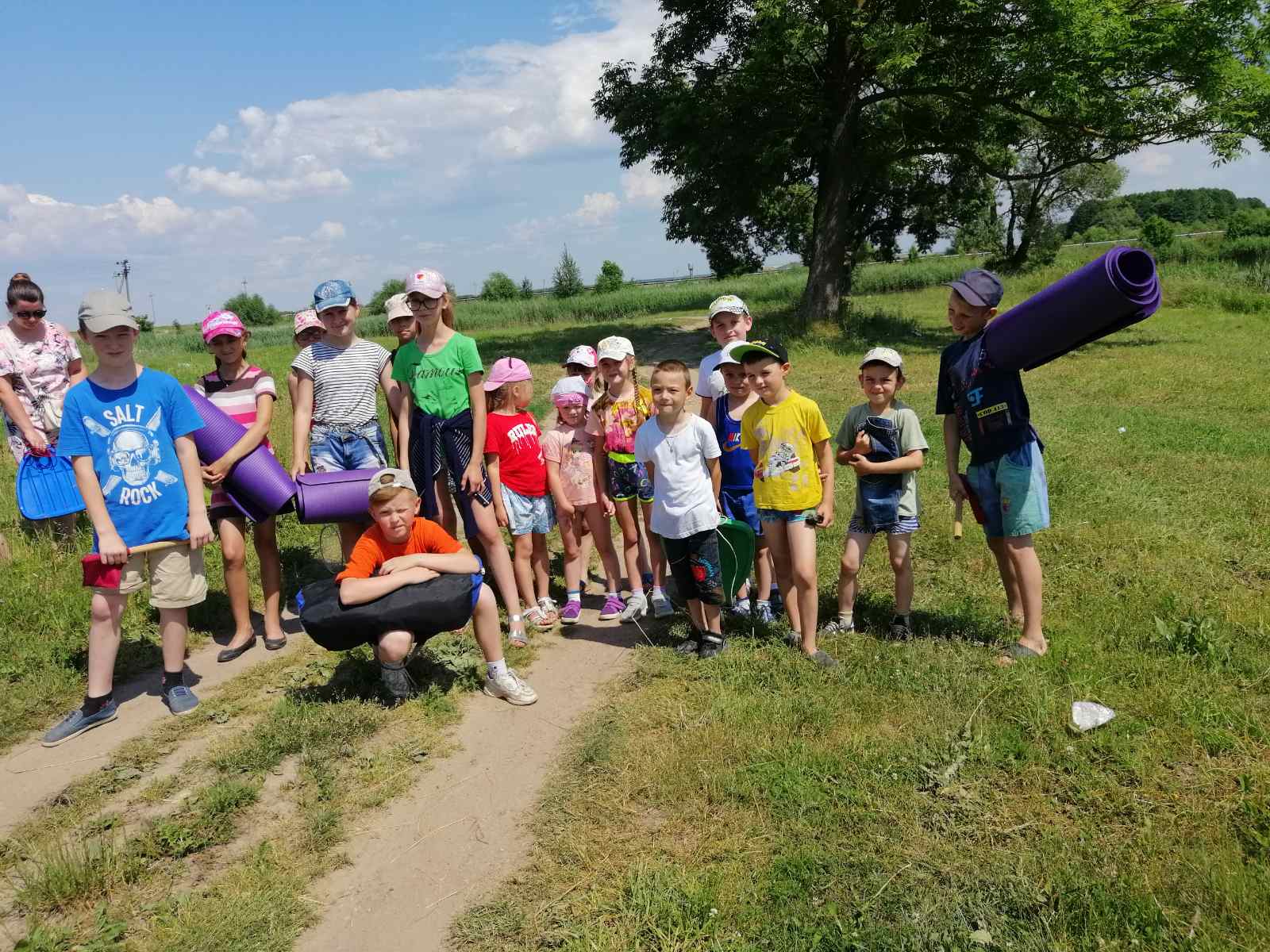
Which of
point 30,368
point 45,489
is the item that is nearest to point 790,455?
point 45,489

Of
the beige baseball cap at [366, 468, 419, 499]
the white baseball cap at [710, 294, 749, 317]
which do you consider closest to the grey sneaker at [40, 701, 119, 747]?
the beige baseball cap at [366, 468, 419, 499]

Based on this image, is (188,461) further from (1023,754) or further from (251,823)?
(1023,754)

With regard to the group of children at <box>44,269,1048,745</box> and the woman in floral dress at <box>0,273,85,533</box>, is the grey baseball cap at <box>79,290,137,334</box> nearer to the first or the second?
the group of children at <box>44,269,1048,745</box>

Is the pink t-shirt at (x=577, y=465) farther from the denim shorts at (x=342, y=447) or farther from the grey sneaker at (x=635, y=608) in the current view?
the denim shorts at (x=342, y=447)

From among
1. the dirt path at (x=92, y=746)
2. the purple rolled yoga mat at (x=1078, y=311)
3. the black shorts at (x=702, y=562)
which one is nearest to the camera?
the purple rolled yoga mat at (x=1078, y=311)

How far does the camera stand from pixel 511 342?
23000 mm

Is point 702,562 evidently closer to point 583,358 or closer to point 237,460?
point 583,358

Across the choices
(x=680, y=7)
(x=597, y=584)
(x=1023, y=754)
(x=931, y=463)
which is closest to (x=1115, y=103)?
(x=680, y=7)

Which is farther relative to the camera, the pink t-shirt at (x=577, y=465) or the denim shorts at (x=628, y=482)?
the pink t-shirt at (x=577, y=465)

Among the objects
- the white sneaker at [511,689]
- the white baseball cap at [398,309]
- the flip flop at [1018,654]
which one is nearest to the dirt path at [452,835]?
the white sneaker at [511,689]

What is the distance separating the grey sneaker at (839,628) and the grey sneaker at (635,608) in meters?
1.29

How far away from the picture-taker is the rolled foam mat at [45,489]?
648 cm

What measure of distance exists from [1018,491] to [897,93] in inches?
626

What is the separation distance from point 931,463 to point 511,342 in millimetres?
15899
